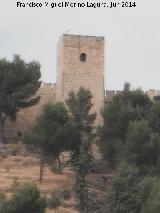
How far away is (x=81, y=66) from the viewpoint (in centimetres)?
3922

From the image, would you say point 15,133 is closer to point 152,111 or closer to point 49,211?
point 152,111

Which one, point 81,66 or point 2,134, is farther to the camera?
point 81,66

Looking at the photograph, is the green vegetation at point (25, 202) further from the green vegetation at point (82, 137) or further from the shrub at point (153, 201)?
the green vegetation at point (82, 137)

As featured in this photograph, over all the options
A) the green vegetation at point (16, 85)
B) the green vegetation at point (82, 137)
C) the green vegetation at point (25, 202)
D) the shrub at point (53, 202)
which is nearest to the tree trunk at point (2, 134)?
the green vegetation at point (16, 85)

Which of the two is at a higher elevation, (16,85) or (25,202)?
(16,85)

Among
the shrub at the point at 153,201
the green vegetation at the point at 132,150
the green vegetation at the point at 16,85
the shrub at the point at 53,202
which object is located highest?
the green vegetation at the point at 16,85

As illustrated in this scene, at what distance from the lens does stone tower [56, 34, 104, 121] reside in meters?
39.0

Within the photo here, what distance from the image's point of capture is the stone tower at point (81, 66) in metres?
39.0

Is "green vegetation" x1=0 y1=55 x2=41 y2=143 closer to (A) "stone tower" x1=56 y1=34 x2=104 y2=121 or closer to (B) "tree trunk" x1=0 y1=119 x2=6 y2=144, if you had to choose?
(B) "tree trunk" x1=0 y1=119 x2=6 y2=144

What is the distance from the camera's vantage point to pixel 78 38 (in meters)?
39.4

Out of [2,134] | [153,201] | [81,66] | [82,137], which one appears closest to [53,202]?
[153,201]

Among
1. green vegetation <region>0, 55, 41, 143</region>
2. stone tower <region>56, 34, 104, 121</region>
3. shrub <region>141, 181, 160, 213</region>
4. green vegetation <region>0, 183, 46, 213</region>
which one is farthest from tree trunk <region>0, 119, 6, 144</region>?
shrub <region>141, 181, 160, 213</region>

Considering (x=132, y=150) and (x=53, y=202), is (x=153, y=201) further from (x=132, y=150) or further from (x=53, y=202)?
(x=132, y=150)

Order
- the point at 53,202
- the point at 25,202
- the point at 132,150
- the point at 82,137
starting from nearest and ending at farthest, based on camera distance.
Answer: the point at 25,202 < the point at 53,202 < the point at 132,150 < the point at 82,137
